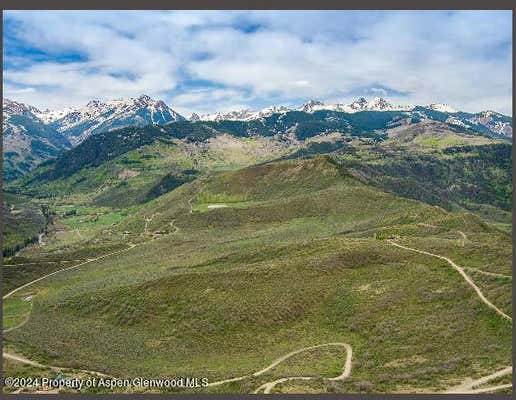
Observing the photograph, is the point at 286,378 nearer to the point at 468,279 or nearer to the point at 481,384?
the point at 481,384

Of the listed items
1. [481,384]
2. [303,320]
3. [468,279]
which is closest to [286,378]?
[481,384]

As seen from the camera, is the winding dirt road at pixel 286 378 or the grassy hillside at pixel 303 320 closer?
the winding dirt road at pixel 286 378

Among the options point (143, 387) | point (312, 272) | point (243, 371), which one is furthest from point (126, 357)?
point (312, 272)

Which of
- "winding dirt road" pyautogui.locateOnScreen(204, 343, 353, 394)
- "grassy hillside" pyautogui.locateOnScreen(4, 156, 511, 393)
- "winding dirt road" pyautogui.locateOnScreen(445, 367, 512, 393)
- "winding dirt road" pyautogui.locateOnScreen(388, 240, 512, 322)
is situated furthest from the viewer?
"winding dirt road" pyautogui.locateOnScreen(388, 240, 512, 322)

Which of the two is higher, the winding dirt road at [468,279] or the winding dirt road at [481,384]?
the winding dirt road at [468,279]

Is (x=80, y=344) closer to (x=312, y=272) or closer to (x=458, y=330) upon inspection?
(x=312, y=272)

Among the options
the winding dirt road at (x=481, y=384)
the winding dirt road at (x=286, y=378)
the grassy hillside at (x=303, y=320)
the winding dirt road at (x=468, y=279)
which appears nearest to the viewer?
the winding dirt road at (x=481, y=384)

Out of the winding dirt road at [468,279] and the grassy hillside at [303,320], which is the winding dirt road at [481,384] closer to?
the grassy hillside at [303,320]

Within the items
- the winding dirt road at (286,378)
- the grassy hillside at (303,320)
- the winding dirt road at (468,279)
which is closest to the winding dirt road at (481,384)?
the grassy hillside at (303,320)

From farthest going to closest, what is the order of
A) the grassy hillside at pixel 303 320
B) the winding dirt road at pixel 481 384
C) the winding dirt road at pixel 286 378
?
1. the grassy hillside at pixel 303 320
2. the winding dirt road at pixel 286 378
3. the winding dirt road at pixel 481 384

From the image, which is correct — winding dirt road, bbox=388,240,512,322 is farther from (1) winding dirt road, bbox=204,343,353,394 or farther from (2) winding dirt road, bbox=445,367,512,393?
(1) winding dirt road, bbox=204,343,353,394

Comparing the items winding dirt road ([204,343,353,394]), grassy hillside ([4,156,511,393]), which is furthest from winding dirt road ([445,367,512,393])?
winding dirt road ([204,343,353,394])
